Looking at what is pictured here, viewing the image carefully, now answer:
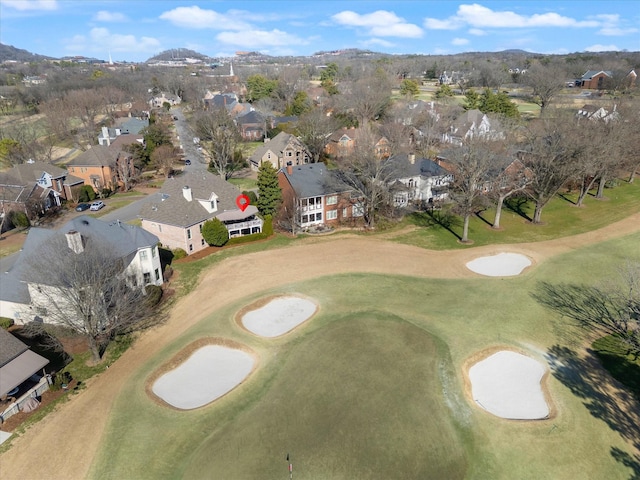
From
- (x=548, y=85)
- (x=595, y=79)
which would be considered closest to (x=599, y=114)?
(x=548, y=85)

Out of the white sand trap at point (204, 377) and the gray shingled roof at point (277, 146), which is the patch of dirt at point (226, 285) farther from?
the gray shingled roof at point (277, 146)

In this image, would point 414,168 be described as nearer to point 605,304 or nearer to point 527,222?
point 527,222

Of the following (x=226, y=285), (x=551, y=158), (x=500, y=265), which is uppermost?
(x=551, y=158)

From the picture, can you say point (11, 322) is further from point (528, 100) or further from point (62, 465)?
point (528, 100)

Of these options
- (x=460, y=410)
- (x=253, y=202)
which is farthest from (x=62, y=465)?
(x=253, y=202)

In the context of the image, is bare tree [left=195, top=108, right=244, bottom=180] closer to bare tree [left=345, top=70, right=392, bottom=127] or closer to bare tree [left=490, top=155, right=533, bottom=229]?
bare tree [left=345, top=70, right=392, bottom=127]

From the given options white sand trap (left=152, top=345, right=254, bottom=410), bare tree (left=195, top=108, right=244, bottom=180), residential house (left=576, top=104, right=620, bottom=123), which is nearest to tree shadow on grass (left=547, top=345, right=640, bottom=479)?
white sand trap (left=152, top=345, right=254, bottom=410)
